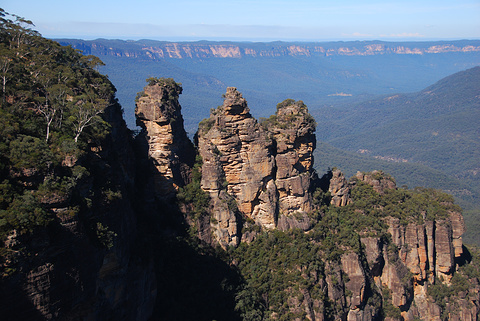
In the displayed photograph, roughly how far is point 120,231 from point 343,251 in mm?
20896

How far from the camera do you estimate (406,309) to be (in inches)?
1502

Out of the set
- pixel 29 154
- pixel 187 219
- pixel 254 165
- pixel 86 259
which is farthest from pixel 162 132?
pixel 86 259

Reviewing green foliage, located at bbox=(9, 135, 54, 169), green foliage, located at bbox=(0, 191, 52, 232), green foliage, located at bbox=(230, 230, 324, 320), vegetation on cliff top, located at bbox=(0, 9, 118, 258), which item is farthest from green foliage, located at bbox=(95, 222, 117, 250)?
green foliage, located at bbox=(230, 230, 324, 320)

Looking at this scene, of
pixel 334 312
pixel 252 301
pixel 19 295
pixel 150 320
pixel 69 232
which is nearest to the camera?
pixel 19 295

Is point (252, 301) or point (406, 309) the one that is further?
point (406, 309)

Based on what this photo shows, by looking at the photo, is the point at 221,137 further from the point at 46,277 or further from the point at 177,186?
the point at 46,277

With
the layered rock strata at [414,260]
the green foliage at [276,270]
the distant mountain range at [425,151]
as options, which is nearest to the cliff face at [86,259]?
the green foliage at [276,270]

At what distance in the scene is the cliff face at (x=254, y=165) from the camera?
33.9m

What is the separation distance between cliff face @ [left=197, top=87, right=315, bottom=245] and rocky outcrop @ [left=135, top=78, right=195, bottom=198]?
2.61m

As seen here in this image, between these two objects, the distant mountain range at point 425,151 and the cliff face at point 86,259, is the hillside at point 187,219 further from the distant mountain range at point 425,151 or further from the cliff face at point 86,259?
the distant mountain range at point 425,151

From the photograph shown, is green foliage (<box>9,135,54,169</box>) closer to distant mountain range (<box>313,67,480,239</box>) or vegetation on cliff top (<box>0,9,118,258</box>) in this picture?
vegetation on cliff top (<box>0,9,118,258</box>)

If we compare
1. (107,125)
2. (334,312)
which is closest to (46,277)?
(107,125)

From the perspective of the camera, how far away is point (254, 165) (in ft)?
114

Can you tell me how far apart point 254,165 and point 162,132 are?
A: 845 cm
